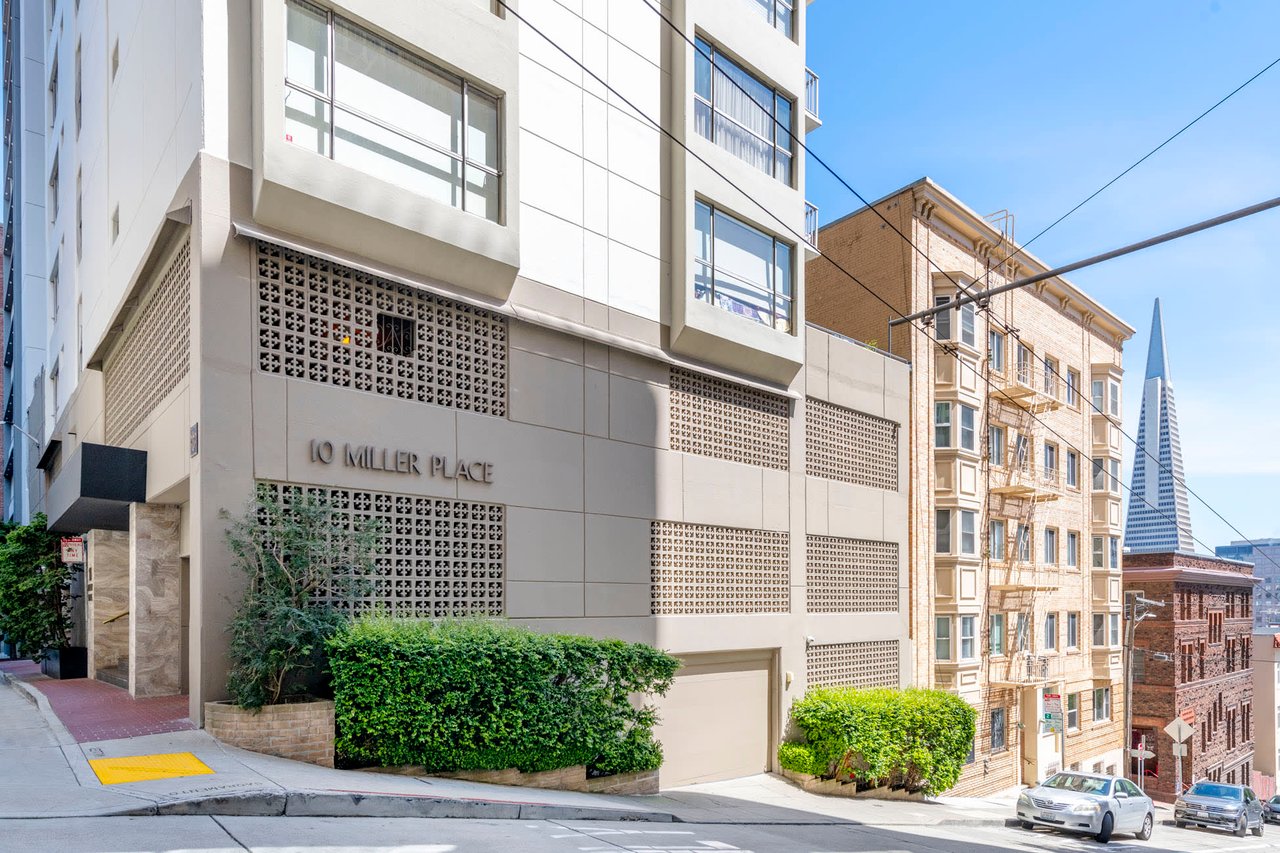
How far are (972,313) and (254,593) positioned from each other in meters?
24.9

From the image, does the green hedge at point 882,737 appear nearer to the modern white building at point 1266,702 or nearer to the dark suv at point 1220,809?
the dark suv at point 1220,809

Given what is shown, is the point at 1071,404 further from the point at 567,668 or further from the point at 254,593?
the point at 254,593

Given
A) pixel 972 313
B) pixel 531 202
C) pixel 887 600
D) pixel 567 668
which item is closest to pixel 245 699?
pixel 567 668

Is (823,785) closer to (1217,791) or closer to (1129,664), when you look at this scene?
(1217,791)

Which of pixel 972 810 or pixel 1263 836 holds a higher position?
pixel 972 810

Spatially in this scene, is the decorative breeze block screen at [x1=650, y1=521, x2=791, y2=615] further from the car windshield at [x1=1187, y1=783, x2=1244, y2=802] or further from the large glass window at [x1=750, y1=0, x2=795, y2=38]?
the car windshield at [x1=1187, y1=783, x2=1244, y2=802]

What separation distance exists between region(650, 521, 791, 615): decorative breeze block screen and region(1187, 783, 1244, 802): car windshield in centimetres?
1774

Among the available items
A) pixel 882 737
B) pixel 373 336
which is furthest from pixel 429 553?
A: pixel 882 737

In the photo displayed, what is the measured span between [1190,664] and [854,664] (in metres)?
32.8

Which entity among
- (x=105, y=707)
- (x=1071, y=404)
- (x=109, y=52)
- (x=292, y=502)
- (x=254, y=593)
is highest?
(x=109, y=52)

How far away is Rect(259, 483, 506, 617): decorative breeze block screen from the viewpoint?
1416 cm

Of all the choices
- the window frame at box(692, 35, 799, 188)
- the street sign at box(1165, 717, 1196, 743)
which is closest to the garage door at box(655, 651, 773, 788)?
the window frame at box(692, 35, 799, 188)

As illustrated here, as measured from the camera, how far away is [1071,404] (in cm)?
3897

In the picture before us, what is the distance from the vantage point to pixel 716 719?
20078 mm
